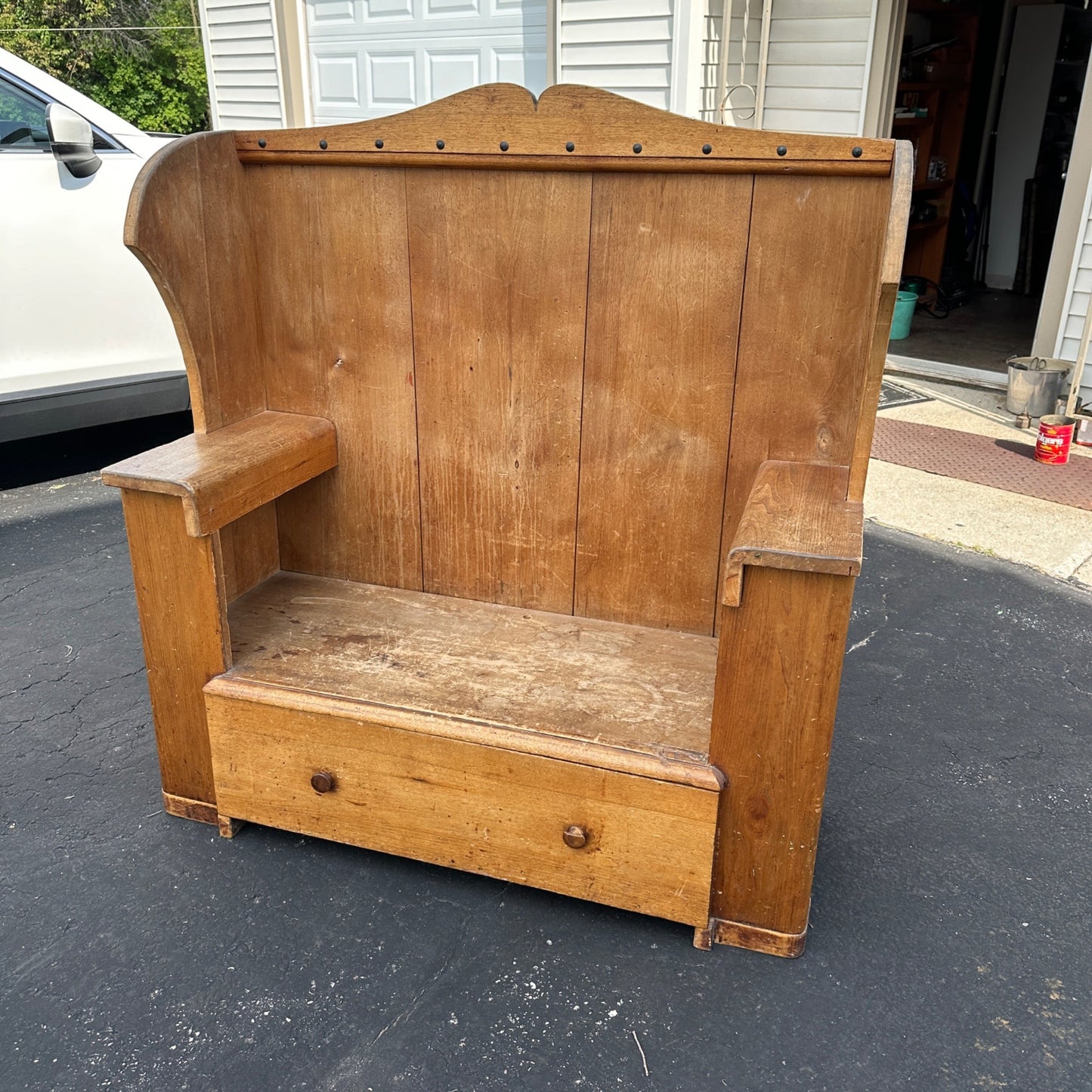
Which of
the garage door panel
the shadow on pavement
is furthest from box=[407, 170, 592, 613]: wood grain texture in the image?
the garage door panel

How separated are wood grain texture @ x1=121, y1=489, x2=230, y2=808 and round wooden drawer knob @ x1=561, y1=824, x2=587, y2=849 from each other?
2.23ft

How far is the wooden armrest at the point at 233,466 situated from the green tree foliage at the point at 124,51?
53.0ft

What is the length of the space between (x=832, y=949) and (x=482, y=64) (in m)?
5.71

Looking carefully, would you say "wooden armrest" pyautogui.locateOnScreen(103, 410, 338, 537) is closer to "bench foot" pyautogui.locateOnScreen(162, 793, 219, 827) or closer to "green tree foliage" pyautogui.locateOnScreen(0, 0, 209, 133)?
"bench foot" pyautogui.locateOnScreen(162, 793, 219, 827)

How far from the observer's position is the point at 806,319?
1.71m

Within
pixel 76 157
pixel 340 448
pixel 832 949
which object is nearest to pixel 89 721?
pixel 340 448

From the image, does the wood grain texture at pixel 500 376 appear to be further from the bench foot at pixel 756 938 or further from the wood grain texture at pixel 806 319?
the bench foot at pixel 756 938

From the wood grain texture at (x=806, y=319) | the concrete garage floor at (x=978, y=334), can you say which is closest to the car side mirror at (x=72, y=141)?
the wood grain texture at (x=806, y=319)

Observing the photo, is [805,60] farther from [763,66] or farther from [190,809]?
[190,809]

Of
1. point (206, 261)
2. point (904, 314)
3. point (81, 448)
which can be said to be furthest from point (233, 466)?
point (904, 314)

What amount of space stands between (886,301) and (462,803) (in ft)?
3.41

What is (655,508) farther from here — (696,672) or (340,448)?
(340,448)

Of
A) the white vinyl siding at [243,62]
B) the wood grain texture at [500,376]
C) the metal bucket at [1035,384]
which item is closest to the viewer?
the wood grain texture at [500,376]

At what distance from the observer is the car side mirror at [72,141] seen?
325 cm
